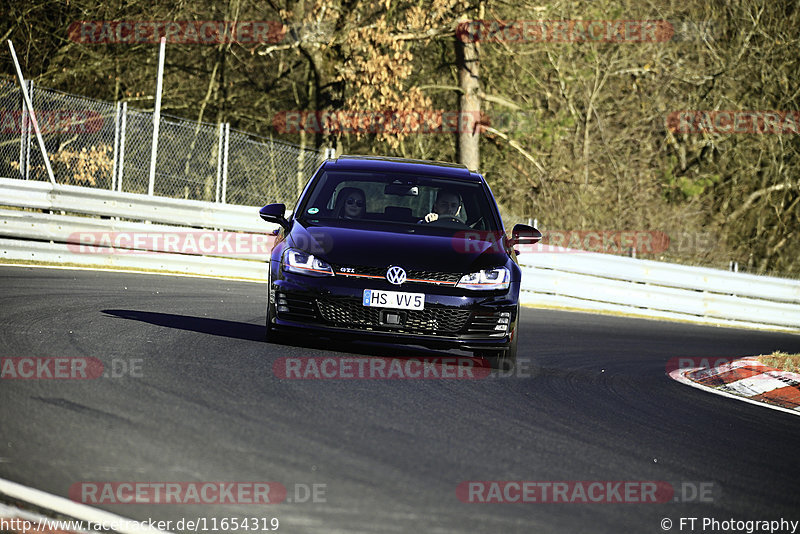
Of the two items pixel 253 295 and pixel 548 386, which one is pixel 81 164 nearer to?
pixel 253 295

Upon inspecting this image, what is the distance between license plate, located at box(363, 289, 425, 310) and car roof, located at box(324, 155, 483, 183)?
1974 millimetres

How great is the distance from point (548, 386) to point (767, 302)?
1252cm

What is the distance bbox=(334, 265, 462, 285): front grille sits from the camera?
897cm

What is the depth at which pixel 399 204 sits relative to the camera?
1066 cm

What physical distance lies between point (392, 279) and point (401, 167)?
80.6 inches

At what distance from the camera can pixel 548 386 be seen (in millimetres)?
9031

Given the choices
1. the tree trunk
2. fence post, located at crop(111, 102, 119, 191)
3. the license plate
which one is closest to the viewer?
the license plate

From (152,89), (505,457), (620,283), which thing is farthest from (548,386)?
(152,89)

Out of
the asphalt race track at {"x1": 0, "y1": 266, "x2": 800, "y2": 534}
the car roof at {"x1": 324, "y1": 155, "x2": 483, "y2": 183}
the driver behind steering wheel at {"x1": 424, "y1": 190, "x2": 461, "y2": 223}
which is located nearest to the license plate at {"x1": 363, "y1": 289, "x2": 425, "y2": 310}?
the asphalt race track at {"x1": 0, "y1": 266, "x2": 800, "y2": 534}

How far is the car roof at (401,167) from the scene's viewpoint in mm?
10672

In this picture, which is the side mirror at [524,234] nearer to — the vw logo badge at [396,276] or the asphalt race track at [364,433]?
the asphalt race track at [364,433]

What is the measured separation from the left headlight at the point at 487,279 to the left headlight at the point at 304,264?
102 cm

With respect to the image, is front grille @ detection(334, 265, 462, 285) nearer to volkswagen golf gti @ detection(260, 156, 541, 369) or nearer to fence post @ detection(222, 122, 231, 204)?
volkswagen golf gti @ detection(260, 156, 541, 369)

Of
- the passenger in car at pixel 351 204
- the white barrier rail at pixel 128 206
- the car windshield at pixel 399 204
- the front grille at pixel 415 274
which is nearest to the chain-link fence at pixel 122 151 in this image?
the white barrier rail at pixel 128 206
